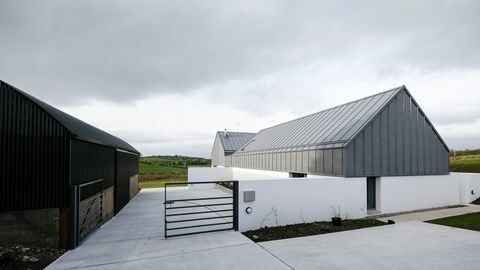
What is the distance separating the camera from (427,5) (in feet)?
35.2

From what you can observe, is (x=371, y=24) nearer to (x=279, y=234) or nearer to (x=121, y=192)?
(x=279, y=234)

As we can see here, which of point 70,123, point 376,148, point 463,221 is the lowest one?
point 463,221

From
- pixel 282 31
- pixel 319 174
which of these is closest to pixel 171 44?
pixel 282 31

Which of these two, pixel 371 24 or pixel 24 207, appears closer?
pixel 24 207

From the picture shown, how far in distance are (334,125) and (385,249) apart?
32.3 feet

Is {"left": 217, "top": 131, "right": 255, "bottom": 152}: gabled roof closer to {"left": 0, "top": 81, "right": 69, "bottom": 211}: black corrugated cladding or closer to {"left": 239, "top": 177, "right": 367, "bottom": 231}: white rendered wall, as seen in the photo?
{"left": 239, "top": 177, "right": 367, "bottom": 231}: white rendered wall

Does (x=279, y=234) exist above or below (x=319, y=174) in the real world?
below

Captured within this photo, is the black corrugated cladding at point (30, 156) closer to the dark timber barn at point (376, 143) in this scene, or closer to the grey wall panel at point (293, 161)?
the dark timber barn at point (376, 143)

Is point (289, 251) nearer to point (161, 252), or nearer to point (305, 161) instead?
point (161, 252)

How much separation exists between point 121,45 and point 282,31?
26.2 ft

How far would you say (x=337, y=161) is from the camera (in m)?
12.8

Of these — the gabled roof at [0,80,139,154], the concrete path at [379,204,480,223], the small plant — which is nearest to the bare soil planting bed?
the gabled roof at [0,80,139,154]

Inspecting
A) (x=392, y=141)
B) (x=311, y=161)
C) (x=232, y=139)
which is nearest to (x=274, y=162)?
(x=311, y=161)

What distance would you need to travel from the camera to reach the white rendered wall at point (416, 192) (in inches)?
506
